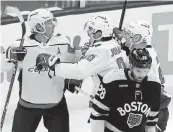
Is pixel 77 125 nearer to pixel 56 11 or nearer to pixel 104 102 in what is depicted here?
pixel 56 11

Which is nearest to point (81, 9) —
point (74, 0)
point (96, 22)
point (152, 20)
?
point (74, 0)

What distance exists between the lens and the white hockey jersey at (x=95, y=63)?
2.11m

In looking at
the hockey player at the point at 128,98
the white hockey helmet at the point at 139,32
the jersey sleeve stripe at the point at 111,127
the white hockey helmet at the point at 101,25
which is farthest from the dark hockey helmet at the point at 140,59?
the white hockey helmet at the point at 139,32

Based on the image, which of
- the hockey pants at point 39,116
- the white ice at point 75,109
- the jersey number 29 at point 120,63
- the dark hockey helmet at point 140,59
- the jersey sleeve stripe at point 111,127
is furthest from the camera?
the white ice at point 75,109

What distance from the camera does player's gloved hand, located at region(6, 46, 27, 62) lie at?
2.22 metres

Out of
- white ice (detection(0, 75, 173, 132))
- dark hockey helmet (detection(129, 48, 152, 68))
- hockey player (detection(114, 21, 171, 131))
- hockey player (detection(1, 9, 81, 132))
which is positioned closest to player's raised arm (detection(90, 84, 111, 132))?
dark hockey helmet (detection(129, 48, 152, 68))

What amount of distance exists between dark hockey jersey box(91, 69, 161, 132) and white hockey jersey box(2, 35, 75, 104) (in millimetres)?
519

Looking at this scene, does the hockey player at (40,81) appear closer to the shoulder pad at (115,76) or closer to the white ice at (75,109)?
the shoulder pad at (115,76)

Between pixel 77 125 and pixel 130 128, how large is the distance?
150cm

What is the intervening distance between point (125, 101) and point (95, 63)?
0.39 m

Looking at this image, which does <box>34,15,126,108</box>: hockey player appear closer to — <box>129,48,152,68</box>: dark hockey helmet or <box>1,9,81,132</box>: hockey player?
<box>1,9,81,132</box>: hockey player

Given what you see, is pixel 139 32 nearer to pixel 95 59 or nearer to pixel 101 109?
pixel 95 59

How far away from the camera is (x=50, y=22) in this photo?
2.33 meters

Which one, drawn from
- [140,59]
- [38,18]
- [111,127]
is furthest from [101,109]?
[38,18]
